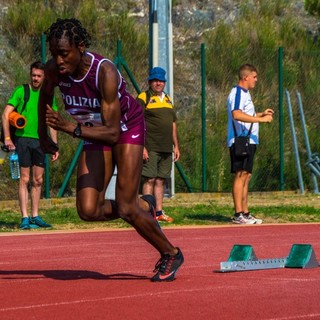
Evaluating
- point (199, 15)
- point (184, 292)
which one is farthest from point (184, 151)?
point (184, 292)

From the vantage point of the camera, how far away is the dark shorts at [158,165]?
17266 millimetres

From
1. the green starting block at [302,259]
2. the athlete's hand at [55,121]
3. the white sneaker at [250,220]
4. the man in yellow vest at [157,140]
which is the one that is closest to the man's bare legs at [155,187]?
the man in yellow vest at [157,140]

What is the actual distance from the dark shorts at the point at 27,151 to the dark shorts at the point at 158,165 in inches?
62.2

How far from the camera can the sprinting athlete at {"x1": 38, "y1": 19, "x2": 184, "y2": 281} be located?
975cm

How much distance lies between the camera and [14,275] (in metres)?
10.9

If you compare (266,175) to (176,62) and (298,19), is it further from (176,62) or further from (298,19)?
(298,19)

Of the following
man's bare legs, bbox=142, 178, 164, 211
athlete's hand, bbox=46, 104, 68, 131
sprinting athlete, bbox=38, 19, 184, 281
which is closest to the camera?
athlete's hand, bbox=46, 104, 68, 131

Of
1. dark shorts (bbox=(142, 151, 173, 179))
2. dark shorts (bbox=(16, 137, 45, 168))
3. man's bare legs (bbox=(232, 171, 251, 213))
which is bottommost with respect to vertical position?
man's bare legs (bbox=(232, 171, 251, 213))

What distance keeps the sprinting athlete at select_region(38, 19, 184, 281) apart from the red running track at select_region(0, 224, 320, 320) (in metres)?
0.52

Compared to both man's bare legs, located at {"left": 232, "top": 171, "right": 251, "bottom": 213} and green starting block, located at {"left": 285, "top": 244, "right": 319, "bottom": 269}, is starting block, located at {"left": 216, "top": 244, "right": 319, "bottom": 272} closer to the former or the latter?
green starting block, located at {"left": 285, "top": 244, "right": 319, "bottom": 269}

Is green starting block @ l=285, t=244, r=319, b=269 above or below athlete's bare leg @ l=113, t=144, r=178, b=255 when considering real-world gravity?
below

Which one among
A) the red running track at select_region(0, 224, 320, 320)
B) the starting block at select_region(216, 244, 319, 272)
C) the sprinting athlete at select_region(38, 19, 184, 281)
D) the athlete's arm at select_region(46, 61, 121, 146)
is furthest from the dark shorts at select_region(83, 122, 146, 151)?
the starting block at select_region(216, 244, 319, 272)

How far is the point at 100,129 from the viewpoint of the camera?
9.65 m

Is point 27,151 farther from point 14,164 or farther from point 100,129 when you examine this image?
point 100,129
